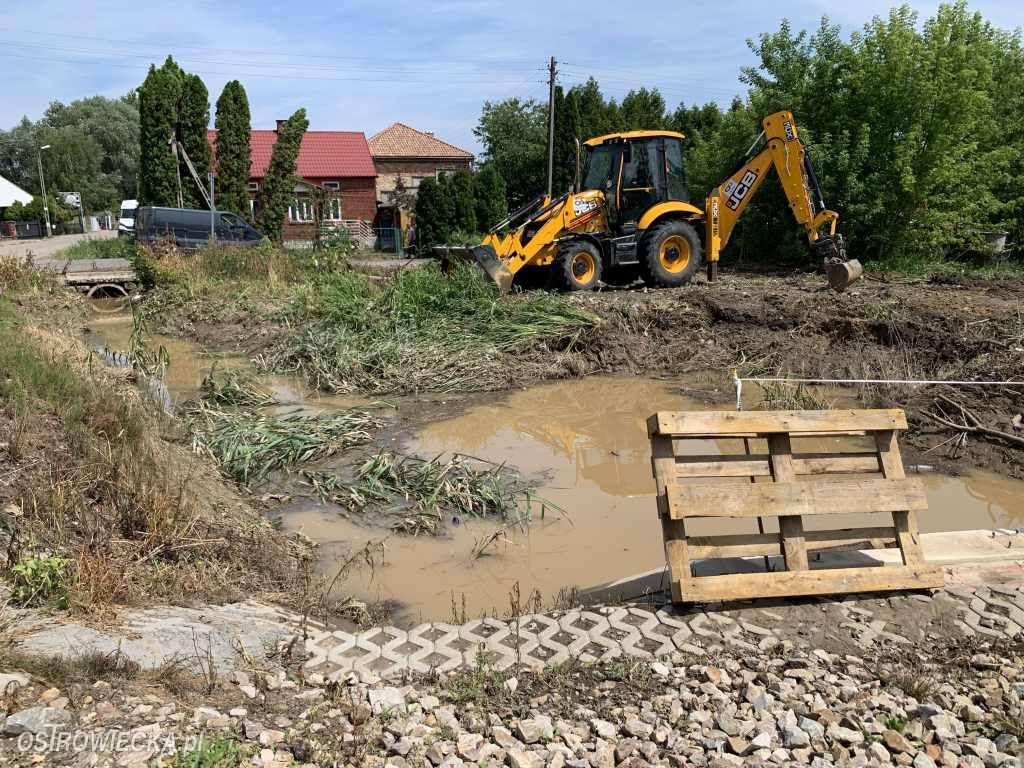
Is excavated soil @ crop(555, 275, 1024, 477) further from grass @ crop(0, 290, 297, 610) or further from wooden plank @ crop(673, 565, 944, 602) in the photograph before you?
grass @ crop(0, 290, 297, 610)

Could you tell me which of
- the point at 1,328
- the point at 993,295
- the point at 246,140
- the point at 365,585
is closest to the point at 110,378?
the point at 1,328

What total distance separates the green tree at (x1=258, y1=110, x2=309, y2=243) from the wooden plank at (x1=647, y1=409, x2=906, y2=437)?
25.7m

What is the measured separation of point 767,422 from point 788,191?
11.0 metres

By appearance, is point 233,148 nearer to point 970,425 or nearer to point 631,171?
point 631,171

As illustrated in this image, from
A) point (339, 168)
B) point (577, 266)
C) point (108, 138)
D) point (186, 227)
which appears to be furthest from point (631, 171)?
point (108, 138)

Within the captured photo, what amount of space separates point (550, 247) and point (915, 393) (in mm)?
6957

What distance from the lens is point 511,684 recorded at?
364 centimetres

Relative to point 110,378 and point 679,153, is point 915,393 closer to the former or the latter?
point 679,153

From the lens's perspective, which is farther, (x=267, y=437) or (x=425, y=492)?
(x=267, y=437)

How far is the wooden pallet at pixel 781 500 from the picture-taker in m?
4.41

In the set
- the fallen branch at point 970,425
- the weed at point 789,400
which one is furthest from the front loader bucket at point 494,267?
the fallen branch at point 970,425

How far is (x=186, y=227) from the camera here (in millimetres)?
21969

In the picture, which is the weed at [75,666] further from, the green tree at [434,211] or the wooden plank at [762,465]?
the green tree at [434,211]

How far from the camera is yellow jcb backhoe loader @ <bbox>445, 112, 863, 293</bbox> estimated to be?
14.0 meters
